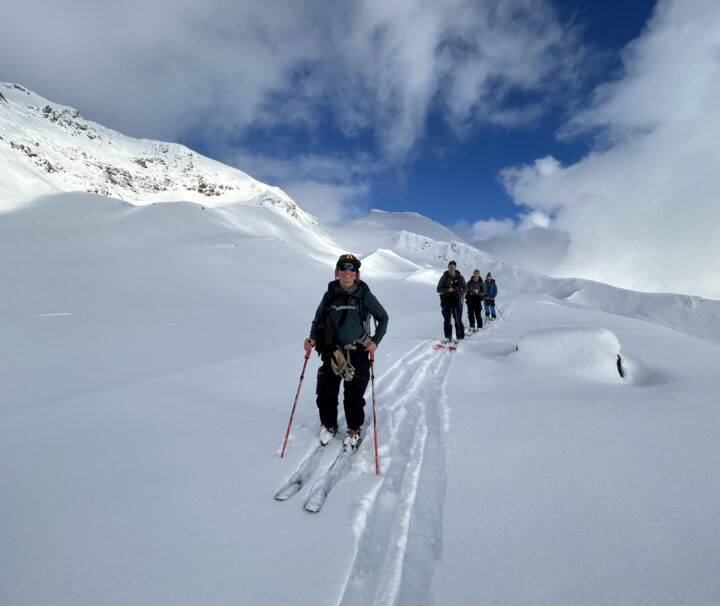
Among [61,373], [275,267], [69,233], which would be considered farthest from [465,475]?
[69,233]

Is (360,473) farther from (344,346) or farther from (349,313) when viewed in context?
(349,313)

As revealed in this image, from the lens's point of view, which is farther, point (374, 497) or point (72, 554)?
point (374, 497)

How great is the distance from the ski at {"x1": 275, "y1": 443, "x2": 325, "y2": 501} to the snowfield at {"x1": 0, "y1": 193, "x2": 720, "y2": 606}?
0.21ft

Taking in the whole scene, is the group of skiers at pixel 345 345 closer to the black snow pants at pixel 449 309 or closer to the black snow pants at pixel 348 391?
the black snow pants at pixel 348 391

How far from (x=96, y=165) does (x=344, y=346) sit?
113 m

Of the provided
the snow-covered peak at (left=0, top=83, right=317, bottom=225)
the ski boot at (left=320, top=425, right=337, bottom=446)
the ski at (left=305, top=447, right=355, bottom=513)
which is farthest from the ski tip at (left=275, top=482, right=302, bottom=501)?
the snow-covered peak at (left=0, top=83, right=317, bottom=225)

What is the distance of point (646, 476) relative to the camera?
262 centimetres

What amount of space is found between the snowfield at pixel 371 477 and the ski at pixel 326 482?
69mm

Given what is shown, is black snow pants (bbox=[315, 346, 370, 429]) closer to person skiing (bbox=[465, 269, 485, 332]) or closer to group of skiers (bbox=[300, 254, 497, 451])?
group of skiers (bbox=[300, 254, 497, 451])

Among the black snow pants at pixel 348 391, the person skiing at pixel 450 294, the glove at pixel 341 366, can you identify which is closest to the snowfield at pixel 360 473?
the black snow pants at pixel 348 391

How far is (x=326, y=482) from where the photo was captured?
9.57 ft

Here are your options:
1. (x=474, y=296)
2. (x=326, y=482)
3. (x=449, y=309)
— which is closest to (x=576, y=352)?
(x=449, y=309)

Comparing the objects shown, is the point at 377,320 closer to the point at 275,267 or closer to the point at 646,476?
the point at 646,476

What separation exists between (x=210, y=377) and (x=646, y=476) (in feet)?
19.0
